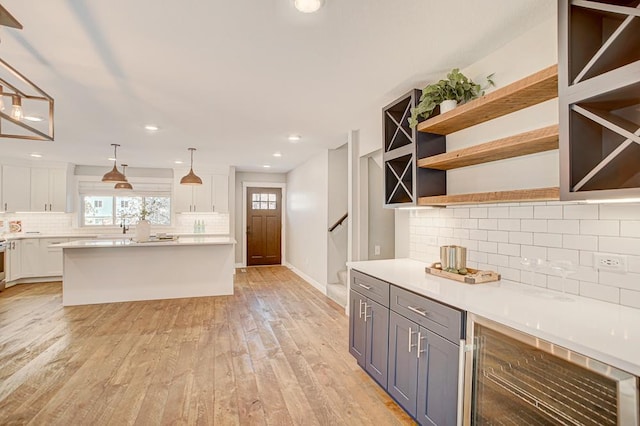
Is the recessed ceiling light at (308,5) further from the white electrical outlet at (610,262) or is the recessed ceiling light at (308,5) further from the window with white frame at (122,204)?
the window with white frame at (122,204)

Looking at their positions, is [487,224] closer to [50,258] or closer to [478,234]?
[478,234]

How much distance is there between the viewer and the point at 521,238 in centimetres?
200

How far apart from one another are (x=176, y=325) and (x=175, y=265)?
1488 mm

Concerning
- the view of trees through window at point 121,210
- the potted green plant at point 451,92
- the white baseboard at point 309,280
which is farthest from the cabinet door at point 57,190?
the potted green plant at point 451,92

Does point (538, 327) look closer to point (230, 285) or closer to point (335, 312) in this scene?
point (335, 312)

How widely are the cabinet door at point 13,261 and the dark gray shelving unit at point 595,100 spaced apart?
8135 mm

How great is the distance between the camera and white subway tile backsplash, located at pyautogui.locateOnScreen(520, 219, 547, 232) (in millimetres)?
1873

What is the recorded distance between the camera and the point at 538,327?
50.4 inches

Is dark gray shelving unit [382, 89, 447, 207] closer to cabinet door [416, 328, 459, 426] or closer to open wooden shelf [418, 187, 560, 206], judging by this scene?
open wooden shelf [418, 187, 560, 206]

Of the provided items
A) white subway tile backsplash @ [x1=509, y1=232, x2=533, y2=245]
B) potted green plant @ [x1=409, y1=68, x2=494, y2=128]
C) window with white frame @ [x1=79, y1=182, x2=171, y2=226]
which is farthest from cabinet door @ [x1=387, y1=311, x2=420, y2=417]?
window with white frame @ [x1=79, y1=182, x2=171, y2=226]

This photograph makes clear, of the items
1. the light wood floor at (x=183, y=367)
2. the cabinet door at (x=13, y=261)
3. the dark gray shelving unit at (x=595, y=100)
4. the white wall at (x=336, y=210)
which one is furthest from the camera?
the cabinet door at (x=13, y=261)

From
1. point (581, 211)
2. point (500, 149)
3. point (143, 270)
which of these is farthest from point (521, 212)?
point (143, 270)

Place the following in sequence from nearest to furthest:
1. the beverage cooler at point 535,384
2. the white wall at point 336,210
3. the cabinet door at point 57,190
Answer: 1. the beverage cooler at point 535,384
2. the white wall at point 336,210
3. the cabinet door at point 57,190

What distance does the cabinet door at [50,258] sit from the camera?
20.3 feet
